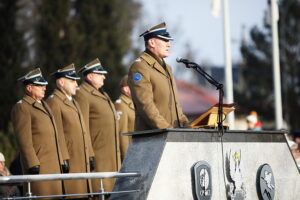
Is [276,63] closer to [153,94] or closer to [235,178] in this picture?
[153,94]

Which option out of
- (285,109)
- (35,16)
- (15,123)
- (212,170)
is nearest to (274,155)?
(212,170)

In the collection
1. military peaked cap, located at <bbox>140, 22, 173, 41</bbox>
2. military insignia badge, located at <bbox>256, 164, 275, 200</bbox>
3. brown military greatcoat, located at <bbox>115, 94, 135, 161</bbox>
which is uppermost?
military peaked cap, located at <bbox>140, 22, 173, 41</bbox>

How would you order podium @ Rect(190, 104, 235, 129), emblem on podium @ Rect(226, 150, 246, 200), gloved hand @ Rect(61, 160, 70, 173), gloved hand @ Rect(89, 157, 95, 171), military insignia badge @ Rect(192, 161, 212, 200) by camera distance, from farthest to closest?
1. gloved hand @ Rect(89, 157, 95, 171)
2. gloved hand @ Rect(61, 160, 70, 173)
3. podium @ Rect(190, 104, 235, 129)
4. emblem on podium @ Rect(226, 150, 246, 200)
5. military insignia badge @ Rect(192, 161, 212, 200)

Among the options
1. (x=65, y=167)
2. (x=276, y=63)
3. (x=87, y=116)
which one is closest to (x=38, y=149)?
(x=65, y=167)

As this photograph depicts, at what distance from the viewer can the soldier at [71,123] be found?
33.2ft

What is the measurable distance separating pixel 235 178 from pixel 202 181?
50 cm

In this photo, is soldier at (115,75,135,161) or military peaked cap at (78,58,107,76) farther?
soldier at (115,75,135,161)

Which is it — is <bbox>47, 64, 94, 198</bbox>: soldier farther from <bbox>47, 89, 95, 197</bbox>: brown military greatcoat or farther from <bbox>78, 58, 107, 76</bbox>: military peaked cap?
<bbox>78, 58, 107, 76</bbox>: military peaked cap

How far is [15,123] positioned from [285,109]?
4220 centimetres

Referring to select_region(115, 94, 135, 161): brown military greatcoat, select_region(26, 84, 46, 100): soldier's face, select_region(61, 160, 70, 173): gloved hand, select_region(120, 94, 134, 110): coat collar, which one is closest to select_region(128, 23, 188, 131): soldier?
select_region(26, 84, 46, 100): soldier's face

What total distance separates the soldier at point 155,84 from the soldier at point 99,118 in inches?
93.8

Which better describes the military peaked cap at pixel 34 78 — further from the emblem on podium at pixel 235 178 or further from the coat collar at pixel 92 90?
the emblem on podium at pixel 235 178

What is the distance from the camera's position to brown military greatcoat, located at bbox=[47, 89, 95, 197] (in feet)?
33.2

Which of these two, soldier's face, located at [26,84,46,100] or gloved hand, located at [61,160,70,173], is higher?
soldier's face, located at [26,84,46,100]
